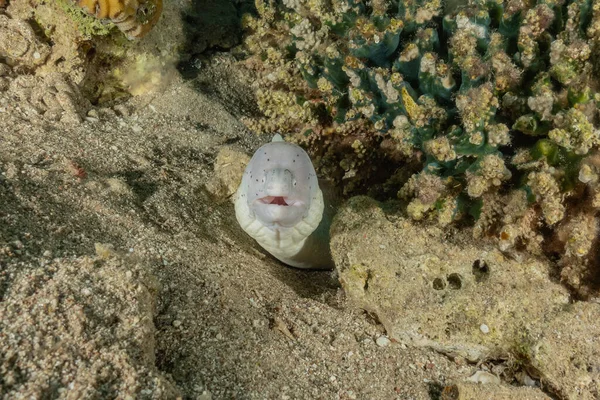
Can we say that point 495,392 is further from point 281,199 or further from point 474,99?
point 281,199

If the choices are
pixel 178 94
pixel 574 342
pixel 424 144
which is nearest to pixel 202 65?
pixel 178 94

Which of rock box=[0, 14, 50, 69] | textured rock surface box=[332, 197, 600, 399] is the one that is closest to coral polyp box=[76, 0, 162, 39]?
rock box=[0, 14, 50, 69]

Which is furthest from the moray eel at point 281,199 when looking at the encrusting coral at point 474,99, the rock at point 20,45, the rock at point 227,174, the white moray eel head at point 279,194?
the rock at point 20,45

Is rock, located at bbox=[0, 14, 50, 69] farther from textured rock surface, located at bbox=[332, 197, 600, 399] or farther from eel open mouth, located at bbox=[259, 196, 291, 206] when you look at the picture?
textured rock surface, located at bbox=[332, 197, 600, 399]

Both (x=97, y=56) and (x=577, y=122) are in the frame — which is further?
(x=97, y=56)

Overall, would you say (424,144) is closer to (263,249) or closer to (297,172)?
(297,172)
